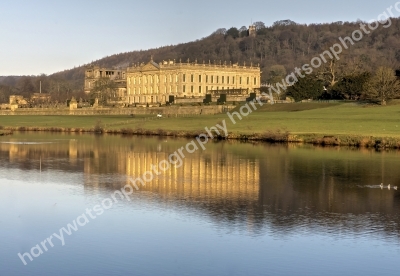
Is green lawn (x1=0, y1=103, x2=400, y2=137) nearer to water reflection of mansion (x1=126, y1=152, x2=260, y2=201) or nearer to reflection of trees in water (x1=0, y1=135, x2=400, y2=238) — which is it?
reflection of trees in water (x1=0, y1=135, x2=400, y2=238)

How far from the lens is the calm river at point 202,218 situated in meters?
15.8

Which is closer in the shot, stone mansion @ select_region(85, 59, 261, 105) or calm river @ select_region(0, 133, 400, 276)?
calm river @ select_region(0, 133, 400, 276)

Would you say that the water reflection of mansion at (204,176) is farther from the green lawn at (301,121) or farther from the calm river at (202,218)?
the green lawn at (301,121)

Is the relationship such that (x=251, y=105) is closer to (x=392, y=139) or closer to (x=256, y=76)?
(x=392, y=139)

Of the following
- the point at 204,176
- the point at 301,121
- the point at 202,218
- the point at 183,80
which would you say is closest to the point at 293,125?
the point at 301,121

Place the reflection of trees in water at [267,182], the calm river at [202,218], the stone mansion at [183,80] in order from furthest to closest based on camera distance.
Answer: the stone mansion at [183,80] → the reflection of trees in water at [267,182] → the calm river at [202,218]

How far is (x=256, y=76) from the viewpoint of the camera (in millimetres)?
128875

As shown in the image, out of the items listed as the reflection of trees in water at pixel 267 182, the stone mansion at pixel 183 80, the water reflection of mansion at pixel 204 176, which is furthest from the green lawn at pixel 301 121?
the stone mansion at pixel 183 80

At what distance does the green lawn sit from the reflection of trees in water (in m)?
10.0

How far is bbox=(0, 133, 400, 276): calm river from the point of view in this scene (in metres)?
15.8

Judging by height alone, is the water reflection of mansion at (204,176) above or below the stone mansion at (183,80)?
below

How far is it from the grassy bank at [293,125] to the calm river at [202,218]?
43.3 feet

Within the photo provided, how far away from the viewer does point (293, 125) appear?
5975cm

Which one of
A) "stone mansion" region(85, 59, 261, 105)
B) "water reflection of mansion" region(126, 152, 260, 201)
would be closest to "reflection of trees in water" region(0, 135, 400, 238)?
"water reflection of mansion" region(126, 152, 260, 201)
